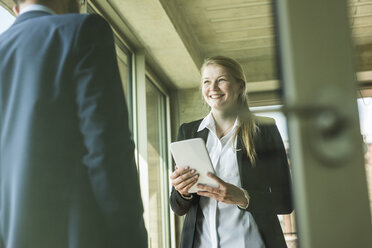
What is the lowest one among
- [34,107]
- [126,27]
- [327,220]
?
[327,220]

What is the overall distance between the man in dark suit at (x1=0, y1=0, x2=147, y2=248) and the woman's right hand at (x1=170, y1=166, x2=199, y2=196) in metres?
0.30

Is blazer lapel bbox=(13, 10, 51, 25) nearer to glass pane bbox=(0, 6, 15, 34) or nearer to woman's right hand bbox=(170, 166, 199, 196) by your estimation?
glass pane bbox=(0, 6, 15, 34)

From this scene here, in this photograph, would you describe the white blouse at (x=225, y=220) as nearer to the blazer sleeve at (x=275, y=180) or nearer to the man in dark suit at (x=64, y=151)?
the blazer sleeve at (x=275, y=180)

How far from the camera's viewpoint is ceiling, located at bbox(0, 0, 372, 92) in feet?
1.05

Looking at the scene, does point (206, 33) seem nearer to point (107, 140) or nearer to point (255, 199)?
point (255, 199)

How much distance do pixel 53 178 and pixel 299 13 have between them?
9.1 inches

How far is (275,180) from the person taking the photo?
461 mm

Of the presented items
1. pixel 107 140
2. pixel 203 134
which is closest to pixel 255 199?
pixel 203 134

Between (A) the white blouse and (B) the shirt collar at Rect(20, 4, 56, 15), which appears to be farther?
(A) the white blouse

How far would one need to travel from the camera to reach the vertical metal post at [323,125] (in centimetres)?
27

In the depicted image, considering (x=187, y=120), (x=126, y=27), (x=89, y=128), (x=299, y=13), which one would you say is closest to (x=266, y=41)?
(x=299, y=13)

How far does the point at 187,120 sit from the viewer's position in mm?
788

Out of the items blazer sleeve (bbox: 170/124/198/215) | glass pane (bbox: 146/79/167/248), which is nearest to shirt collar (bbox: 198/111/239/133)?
blazer sleeve (bbox: 170/124/198/215)

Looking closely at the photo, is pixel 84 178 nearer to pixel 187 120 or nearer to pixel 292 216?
pixel 292 216
